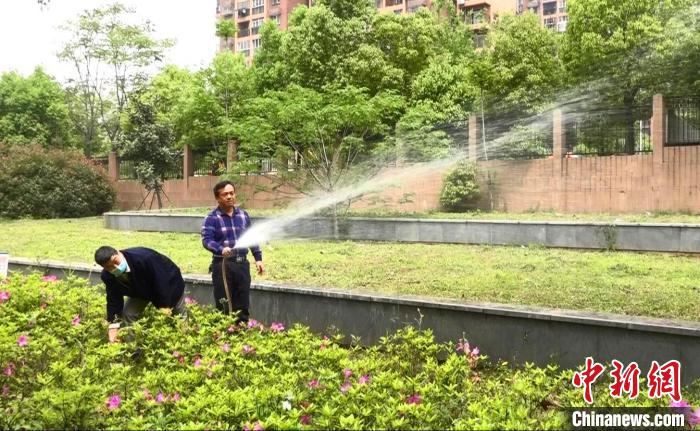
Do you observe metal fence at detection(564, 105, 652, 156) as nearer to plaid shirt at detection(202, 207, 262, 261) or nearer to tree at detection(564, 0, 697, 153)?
tree at detection(564, 0, 697, 153)

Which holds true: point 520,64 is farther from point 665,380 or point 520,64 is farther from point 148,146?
point 665,380

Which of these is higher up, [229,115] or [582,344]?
[229,115]

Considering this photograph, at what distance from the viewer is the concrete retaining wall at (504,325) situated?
4.25 meters

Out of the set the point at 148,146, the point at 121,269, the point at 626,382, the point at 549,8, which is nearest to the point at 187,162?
the point at 148,146

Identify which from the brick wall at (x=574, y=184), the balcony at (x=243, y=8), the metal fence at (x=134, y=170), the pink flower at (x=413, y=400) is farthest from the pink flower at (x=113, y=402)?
the balcony at (x=243, y=8)

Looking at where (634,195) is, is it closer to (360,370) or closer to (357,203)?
(357,203)

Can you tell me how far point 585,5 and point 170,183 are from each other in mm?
15566

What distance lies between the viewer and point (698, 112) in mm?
14672

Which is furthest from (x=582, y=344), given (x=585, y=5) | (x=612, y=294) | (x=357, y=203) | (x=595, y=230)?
(x=585, y=5)

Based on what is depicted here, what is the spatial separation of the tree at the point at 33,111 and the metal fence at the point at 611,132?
85.7 ft

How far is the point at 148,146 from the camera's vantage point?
22688 mm

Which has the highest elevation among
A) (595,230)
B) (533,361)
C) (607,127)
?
(607,127)

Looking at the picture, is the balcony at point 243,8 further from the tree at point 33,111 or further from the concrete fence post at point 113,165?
the concrete fence post at point 113,165

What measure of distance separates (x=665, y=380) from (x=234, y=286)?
10.7 feet
